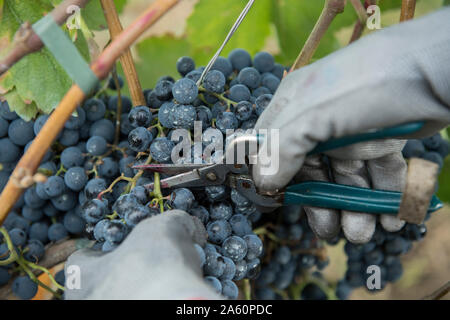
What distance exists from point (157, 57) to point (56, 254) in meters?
0.71

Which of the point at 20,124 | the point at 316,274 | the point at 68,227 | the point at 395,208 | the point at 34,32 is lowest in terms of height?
the point at 316,274

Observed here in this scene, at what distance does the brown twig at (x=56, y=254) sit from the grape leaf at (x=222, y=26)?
22.7 inches

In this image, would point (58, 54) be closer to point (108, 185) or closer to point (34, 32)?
point (34, 32)

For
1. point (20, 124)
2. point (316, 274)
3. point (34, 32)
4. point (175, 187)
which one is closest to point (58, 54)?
point (34, 32)

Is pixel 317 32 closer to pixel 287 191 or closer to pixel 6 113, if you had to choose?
pixel 287 191

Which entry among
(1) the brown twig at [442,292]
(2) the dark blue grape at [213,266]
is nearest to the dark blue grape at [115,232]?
(2) the dark blue grape at [213,266]

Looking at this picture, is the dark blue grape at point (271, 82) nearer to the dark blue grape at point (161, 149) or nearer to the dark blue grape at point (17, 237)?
the dark blue grape at point (161, 149)

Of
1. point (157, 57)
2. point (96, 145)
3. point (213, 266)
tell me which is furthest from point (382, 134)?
point (157, 57)

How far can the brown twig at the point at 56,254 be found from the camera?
2.77ft

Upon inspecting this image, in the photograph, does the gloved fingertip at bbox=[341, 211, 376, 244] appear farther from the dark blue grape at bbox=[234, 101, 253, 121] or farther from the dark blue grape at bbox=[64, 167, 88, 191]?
the dark blue grape at bbox=[64, 167, 88, 191]

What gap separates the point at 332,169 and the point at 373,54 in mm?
238

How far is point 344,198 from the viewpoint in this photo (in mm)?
645

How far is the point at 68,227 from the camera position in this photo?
0.85m

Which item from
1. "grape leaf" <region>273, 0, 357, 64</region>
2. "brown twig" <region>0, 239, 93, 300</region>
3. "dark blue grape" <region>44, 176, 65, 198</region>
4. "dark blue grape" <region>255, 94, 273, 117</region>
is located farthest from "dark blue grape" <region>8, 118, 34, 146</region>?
"grape leaf" <region>273, 0, 357, 64</region>
